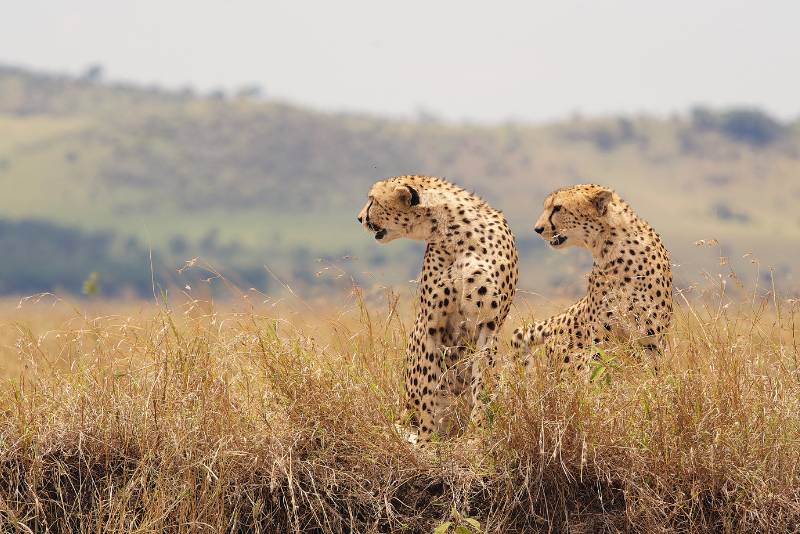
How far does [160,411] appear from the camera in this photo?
13.5ft

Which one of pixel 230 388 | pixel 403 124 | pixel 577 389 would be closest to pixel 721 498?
pixel 577 389

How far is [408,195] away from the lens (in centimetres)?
454

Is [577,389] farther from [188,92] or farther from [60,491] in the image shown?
[188,92]

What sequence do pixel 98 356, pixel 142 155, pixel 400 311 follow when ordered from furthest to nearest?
pixel 142 155 → pixel 400 311 → pixel 98 356

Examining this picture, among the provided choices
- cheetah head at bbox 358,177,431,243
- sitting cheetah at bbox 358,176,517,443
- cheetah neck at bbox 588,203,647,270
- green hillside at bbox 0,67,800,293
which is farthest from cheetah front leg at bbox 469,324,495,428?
green hillside at bbox 0,67,800,293

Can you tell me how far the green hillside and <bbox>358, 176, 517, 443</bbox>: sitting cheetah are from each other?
6447 cm

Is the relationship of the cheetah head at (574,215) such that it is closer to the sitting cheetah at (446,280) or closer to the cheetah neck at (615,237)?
the cheetah neck at (615,237)

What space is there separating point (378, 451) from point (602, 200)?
137cm

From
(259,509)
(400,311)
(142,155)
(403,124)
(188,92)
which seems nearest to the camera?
(259,509)

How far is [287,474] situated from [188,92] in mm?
127476

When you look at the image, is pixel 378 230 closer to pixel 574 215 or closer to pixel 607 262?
pixel 574 215

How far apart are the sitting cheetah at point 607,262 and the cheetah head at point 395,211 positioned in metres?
0.49

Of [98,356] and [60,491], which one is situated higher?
[98,356]

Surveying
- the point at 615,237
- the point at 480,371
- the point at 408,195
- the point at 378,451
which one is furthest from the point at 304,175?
the point at 378,451
